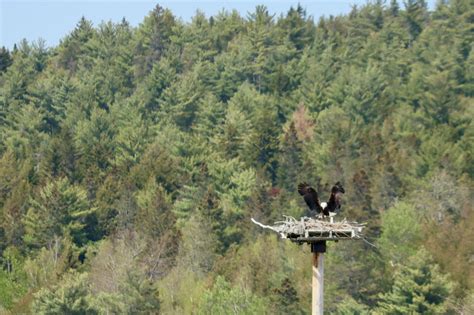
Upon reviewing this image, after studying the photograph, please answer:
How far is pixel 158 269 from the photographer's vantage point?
74125 mm

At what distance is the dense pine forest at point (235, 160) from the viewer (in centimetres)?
6250

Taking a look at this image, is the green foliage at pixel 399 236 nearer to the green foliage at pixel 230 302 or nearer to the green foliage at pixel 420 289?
the green foliage at pixel 420 289

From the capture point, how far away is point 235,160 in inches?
3526

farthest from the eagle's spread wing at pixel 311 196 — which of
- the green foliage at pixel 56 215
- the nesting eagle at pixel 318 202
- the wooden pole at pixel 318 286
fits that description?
the green foliage at pixel 56 215

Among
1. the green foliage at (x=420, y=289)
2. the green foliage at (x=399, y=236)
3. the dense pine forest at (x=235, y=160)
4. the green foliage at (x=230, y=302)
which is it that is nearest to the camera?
the green foliage at (x=420, y=289)

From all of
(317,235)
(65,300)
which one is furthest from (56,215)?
(317,235)

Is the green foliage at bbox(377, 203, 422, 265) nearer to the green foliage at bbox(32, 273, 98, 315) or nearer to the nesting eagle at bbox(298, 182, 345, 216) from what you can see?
the green foliage at bbox(32, 273, 98, 315)

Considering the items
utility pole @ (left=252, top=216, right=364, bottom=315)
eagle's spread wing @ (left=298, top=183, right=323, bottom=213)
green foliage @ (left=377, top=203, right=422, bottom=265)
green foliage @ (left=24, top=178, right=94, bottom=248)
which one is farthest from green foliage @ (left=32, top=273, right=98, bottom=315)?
utility pole @ (left=252, top=216, right=364, bottom=315)

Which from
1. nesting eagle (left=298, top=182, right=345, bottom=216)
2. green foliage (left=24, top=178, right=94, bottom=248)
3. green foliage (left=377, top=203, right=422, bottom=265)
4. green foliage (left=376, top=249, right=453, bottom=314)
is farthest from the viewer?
green foliage (left=24, top=178, right=94, bottom=248)

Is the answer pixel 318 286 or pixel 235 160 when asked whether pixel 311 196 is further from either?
pixel 235 160

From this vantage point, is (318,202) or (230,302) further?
(230,302)

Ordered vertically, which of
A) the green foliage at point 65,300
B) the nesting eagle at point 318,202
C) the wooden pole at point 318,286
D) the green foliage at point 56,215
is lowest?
the wooden pole at point 318,286

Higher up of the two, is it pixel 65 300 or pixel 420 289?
pixel 420 289

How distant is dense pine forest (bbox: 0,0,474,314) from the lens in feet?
205
